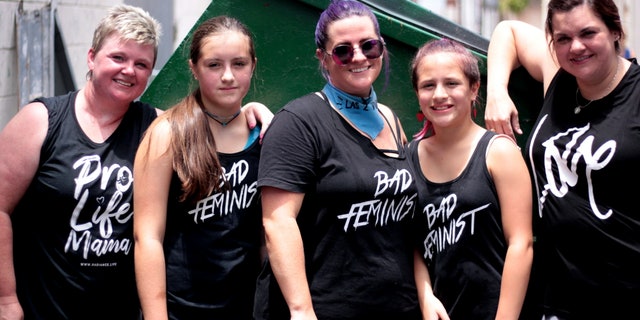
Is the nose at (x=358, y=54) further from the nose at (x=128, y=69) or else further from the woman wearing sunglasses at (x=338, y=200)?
the nose at (x=128, y=69)

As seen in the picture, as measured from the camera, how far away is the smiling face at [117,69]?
8.69 feet

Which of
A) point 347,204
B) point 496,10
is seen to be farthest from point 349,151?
point 496,10

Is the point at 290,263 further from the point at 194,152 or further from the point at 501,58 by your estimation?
the point at 501,58

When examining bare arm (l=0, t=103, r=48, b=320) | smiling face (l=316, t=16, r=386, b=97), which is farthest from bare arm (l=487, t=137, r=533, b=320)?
bare arm (l=0, t=103, r=48, b=320)

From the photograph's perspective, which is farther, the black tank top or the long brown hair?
the black tank top

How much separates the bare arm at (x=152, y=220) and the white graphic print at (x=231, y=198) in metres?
0.12

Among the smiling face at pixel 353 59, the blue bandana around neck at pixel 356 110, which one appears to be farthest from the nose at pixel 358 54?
the blue bandana around neck at pixel 356 110

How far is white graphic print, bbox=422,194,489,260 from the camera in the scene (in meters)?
2.44

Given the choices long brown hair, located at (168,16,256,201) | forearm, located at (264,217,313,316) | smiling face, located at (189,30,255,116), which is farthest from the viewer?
smiling face, located at (189,30,255,116)

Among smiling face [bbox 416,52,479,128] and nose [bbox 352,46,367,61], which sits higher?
nose [bbox 352,46,367,61]

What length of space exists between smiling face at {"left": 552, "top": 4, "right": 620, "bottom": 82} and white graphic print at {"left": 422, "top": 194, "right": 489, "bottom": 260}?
1.78 feet

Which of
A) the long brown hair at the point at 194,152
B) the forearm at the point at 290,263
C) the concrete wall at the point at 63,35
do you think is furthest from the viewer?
the concrete wall at the point at 63,35

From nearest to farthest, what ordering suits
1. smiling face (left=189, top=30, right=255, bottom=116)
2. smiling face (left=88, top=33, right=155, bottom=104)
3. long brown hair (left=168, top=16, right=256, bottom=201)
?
1. long brown hair (left=168, top=16, right=256, bottom=201)
2. smiling face (left=189, top=30, right=255, bottom=116)
3. smiling face (left=88, top=33, right=155, bottom=104)

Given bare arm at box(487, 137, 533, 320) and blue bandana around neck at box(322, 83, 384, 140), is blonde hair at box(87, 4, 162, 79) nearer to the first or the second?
blue bandana around neck at box(322, 83, 384, 140)
